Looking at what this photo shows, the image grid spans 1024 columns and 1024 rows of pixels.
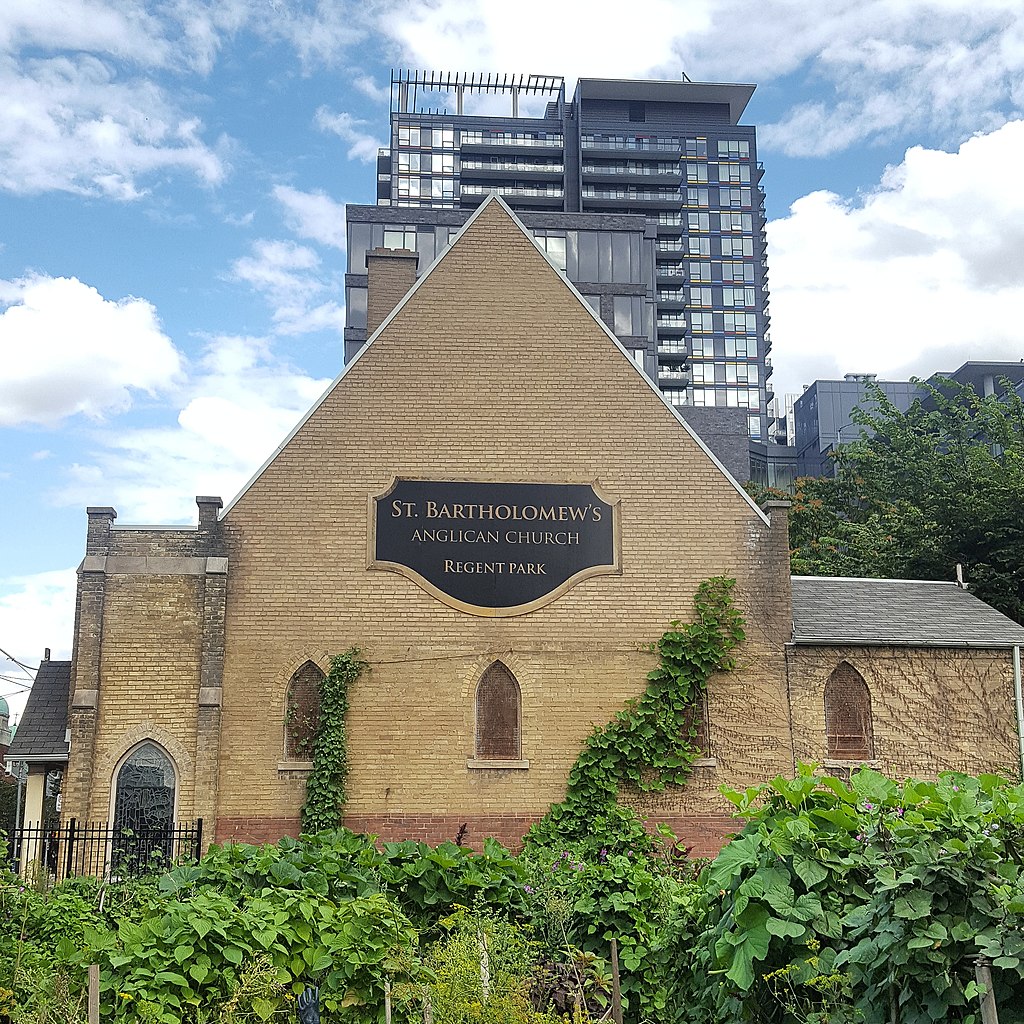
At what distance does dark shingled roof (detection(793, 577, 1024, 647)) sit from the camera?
19.3 meters

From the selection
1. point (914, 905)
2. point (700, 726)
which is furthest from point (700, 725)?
point (914, 905)

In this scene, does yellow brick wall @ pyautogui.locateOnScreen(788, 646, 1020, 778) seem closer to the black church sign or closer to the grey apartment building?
the black church sign

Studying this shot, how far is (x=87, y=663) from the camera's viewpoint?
17562 millimetres

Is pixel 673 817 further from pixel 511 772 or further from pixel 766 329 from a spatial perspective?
pixel 766 329

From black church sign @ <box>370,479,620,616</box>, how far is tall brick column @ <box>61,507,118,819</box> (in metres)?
4.32

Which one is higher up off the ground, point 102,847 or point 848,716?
point 848,716

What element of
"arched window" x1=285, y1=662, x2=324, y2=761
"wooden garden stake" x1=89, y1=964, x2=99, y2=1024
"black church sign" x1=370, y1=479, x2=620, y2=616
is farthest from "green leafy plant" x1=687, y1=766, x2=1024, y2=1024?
"black church sign" x1=370, y1=479, x2=620, y2=616

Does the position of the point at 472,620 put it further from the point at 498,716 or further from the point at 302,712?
the point at 302,712

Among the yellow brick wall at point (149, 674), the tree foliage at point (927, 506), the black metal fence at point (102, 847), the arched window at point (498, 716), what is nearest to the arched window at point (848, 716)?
the arched window at point (498, 716)

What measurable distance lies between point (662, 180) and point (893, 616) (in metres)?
95.9

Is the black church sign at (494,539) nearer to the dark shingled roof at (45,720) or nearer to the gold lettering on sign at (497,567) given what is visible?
the gold lettering on sign at (497,567)

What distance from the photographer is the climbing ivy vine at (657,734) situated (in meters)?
17.9

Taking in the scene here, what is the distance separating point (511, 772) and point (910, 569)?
15.5 metres

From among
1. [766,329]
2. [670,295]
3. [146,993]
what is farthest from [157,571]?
[766,329]
